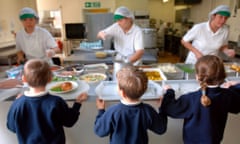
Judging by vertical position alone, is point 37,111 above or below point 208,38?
below

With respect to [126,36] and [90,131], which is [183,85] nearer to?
[90,131]

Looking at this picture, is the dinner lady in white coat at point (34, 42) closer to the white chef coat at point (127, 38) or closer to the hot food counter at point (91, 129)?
the white chef coat at point (127, 38)

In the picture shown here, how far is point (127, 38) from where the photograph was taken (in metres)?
2.15

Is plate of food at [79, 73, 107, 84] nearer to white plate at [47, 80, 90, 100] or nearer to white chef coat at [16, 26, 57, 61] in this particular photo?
white plate at [47, 80, 90, 100]

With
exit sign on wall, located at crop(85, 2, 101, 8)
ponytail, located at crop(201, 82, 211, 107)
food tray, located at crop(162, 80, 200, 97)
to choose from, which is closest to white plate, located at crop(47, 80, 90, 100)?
food tray, located at crop(162, 80, 200, 97)

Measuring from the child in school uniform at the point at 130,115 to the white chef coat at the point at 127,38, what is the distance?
1191 mm

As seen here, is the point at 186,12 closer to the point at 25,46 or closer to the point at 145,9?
the point at 145,9

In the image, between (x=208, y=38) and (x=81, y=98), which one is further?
(x=208, y=38)

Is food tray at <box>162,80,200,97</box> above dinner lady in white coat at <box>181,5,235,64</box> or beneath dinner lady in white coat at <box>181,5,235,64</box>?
beneath

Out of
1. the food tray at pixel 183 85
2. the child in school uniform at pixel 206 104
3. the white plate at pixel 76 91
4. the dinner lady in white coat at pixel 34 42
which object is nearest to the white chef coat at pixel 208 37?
the food tray at pixel 183 85

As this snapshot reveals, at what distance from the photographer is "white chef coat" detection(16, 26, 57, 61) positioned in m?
2.15

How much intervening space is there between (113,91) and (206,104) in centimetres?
56

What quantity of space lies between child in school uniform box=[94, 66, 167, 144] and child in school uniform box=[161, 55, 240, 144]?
0.16 meters

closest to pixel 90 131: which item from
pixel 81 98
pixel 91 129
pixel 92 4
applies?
pixel 91 129
